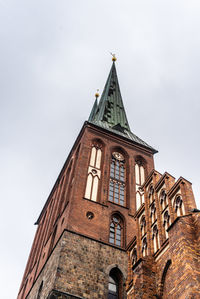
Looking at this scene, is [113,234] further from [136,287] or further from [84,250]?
[136,287]

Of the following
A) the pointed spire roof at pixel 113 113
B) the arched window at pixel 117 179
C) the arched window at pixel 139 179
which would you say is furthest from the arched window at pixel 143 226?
the pointed spire roof at pixel 113 113

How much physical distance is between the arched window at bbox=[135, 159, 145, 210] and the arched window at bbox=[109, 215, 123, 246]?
1976 mm

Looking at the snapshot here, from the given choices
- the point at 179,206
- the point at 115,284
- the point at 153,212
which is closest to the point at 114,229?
the point at 115,284

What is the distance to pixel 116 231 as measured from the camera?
63.5 feet

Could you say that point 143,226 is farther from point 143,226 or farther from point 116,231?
point 116,231

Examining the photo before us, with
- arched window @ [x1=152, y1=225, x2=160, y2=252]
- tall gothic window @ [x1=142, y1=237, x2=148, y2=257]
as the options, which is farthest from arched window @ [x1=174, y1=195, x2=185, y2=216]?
tall gothic window @ [x1=142, y1=237, x2=148, y2=257]

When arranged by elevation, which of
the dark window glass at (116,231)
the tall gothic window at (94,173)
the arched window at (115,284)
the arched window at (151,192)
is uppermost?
the tall gothic window at (94,173)

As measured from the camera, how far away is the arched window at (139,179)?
22022mm

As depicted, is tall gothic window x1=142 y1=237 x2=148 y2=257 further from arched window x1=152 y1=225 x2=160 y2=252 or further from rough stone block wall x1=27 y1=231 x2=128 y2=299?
rough stone block wall x1=27 y1=231 x2=128 y2=299

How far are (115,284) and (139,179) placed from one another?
27.0 feet

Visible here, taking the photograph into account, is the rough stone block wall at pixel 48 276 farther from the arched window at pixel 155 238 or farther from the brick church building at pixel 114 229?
the arched window at pixel 155 238

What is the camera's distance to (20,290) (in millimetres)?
24219

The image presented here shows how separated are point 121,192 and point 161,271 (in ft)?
36.5

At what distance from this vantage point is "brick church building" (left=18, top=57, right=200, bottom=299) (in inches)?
414
